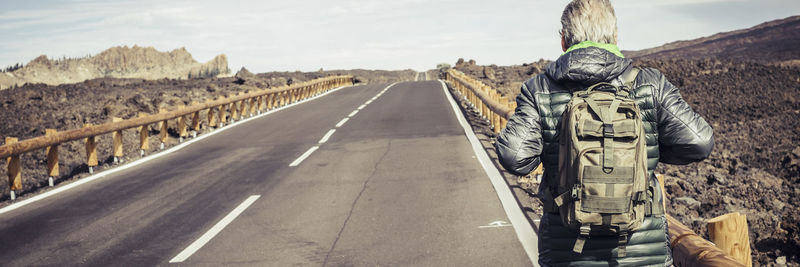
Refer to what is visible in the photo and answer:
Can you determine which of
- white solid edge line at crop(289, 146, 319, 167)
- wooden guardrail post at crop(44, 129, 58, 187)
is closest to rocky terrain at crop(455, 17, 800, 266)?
white solid edge line at crop(289, 146, 319, 167)

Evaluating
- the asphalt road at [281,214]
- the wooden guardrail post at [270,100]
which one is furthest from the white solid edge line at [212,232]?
the wooden guardrail post at [270,100]

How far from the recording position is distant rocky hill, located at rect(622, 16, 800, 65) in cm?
5900

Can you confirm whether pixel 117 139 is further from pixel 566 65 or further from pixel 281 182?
pixel 566 65

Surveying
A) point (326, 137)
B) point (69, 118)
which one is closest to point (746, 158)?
point (326, 137)

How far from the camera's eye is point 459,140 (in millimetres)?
14023

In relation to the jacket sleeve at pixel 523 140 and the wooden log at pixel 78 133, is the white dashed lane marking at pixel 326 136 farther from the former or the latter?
the jacket sleeve at pixel 523 140

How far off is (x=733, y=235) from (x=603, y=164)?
1.31m

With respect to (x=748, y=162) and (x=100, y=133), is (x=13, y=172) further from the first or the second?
(x=748, y=162)

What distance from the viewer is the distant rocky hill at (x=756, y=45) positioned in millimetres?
59000

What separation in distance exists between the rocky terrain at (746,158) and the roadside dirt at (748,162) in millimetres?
12

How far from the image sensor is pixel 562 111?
9.25ft

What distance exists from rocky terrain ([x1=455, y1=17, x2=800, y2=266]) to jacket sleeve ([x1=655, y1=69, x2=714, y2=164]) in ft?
16.9

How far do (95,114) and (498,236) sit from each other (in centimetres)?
1867

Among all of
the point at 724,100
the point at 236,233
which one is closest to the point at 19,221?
the point at 236,233
